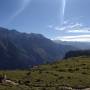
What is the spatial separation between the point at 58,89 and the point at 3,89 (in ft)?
31.0

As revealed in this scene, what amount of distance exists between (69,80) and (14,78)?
13.5 meters

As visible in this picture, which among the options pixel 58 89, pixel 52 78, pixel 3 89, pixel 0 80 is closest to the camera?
pixel 3 89

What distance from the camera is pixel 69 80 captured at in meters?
60.2

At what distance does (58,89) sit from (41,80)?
1372 cm

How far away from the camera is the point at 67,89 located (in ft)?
158

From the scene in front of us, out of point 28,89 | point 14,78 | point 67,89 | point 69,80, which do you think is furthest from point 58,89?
point 14,78

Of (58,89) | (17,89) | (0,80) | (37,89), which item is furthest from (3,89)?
(0,80)

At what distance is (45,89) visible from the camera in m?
46.5

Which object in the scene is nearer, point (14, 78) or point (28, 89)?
point (28, 89)

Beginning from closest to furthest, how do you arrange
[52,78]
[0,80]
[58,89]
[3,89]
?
[3,89]
[58,89]
[0,80]
[52,78]

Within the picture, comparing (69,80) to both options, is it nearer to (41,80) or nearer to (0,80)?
(41,80)

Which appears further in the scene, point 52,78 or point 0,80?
point 52,78

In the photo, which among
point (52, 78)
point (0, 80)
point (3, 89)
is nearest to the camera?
point (3, 89)

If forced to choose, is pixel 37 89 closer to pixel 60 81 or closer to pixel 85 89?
pixel 85 89
